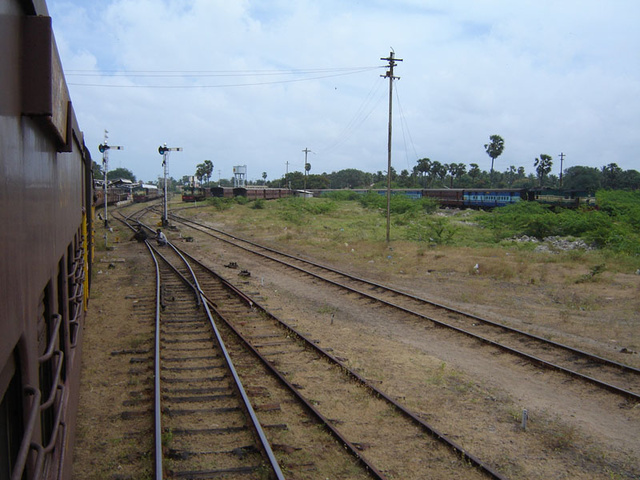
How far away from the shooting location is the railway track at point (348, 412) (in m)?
6.04

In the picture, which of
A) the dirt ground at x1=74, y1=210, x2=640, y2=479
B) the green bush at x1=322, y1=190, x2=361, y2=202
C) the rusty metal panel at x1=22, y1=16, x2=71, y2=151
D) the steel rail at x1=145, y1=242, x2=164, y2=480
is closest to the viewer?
the rusty metal panel at x1=22, y1=16, x2=71, y2=151

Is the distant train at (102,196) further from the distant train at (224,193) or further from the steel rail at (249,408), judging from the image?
the distant train at (224,193)

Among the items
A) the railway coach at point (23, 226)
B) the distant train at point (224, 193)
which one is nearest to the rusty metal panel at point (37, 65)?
the railway coach at point (23, 226)

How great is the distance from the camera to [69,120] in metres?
3.86

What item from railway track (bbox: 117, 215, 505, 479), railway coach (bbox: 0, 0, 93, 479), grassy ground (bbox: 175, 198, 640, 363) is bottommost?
railway track (bbox: 117, 215, 505, 479)

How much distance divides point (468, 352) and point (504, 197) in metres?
48.3

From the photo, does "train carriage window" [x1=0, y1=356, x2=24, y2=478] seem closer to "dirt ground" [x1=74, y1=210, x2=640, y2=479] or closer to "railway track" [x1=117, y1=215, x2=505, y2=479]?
"dirt ground" [x1=74, y1=210, x2=640, y2=479]

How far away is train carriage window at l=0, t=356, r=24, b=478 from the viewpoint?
5.94 ft

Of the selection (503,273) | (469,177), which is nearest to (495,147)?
(469,177)

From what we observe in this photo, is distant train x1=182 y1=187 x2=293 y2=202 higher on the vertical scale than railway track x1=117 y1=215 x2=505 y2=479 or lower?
higher

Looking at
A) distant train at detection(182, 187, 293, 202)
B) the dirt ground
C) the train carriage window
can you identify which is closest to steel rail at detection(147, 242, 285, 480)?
the dirt ground

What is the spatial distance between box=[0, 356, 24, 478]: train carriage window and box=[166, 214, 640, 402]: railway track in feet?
29.8

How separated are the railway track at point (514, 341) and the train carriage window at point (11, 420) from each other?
9083 mm

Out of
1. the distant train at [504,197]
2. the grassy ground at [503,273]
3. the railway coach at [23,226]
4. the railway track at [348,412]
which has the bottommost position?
the railway track at [348,412]
